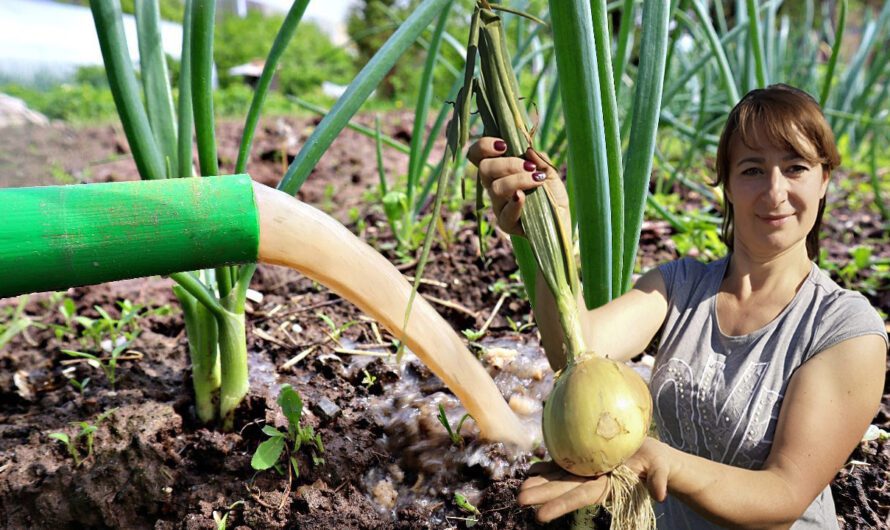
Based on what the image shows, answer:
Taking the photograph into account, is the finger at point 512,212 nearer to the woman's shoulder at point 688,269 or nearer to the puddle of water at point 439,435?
the woman's shoulder at point 688,269

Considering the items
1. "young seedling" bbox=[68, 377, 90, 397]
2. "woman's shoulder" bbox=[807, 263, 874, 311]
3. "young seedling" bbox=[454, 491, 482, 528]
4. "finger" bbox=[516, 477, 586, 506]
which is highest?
"woman's shoulder" bbox=[807, 263, 874, 311]

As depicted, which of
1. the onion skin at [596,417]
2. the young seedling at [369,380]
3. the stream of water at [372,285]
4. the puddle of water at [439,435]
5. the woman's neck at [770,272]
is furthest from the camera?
the young seedling at [369,380]

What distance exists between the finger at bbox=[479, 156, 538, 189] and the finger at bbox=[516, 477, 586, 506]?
30cm

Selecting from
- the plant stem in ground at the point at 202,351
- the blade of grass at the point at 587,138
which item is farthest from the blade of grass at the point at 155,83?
the blade of grass at the point at 587,138

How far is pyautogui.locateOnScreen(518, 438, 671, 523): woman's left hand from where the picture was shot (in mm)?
684

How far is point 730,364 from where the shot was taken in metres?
0.99

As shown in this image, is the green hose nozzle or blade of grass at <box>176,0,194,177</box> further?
blade of grass at <box>176,0,194,177</box>

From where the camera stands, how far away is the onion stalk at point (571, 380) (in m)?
0.65

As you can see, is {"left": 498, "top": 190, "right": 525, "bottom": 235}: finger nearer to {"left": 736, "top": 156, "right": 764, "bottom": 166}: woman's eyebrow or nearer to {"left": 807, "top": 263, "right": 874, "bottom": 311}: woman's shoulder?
{"left": 736, "top": 156, "right": 764, "bottom": 166}: woman's eyebrow

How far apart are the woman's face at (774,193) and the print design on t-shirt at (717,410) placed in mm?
168

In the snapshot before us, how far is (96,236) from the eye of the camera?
71cm

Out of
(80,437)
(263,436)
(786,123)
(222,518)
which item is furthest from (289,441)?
(786,123)

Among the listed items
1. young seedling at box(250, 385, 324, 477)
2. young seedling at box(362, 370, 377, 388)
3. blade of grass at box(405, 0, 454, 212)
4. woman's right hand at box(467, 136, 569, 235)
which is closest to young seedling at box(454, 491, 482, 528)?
young seedling at box(250, 385, 324, 477)

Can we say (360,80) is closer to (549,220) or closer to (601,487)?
(549,220)
